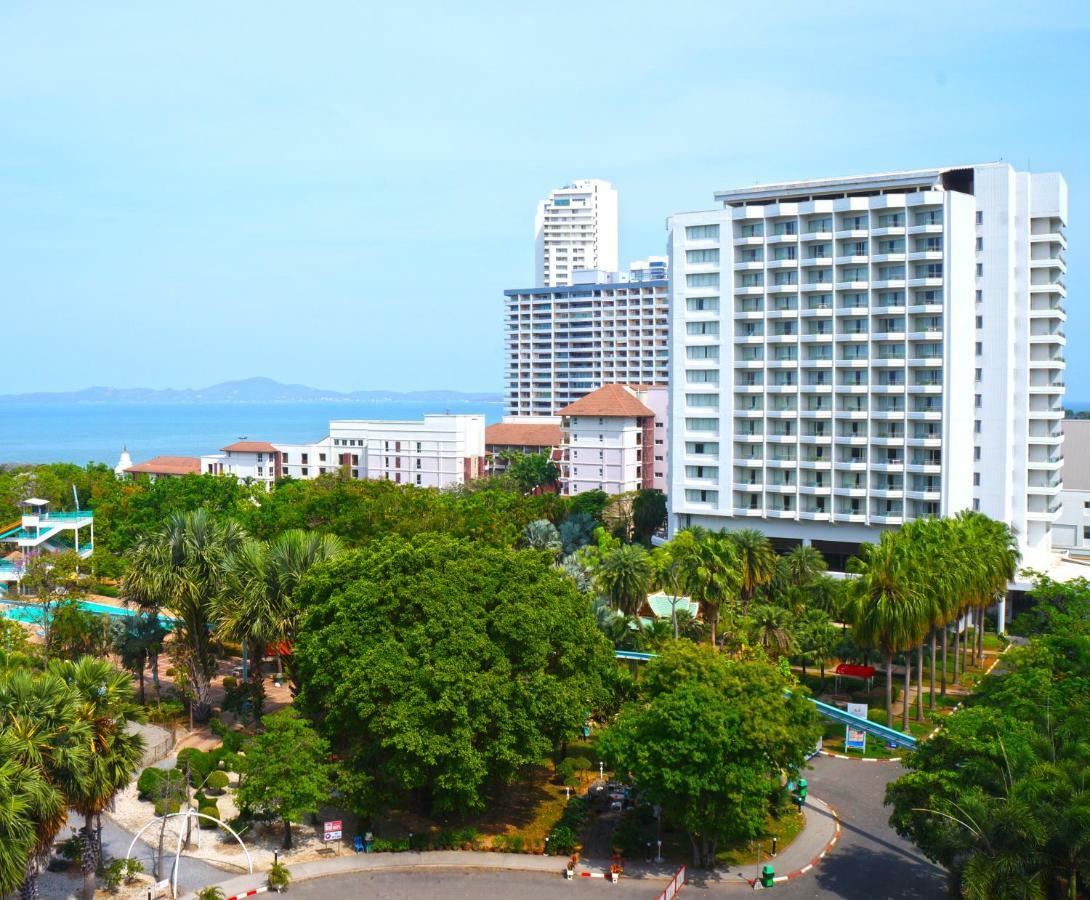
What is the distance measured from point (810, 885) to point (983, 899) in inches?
334

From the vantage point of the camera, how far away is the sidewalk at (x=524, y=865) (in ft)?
115

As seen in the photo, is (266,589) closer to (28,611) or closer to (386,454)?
(28,611)

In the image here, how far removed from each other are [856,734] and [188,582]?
31.8m

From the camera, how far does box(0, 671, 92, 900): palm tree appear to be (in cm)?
2803

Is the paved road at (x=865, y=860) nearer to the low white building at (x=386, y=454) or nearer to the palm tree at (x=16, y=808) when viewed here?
the palm tree at (x=16, y=808)

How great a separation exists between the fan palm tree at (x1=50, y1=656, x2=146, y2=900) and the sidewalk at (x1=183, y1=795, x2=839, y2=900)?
5130 millimetres

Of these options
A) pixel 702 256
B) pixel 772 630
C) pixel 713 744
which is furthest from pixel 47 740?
pixel 702 256

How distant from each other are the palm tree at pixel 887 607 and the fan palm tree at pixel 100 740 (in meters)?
31.0

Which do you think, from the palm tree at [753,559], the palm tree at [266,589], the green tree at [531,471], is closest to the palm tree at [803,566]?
the palm tree at [753,559]

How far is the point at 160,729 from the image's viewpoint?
4881 centimetres

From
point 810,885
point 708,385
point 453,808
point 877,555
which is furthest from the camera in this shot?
point 708,385

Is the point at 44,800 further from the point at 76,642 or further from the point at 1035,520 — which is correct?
the point at 1035,520

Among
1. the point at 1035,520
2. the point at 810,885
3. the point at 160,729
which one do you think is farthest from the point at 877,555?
the point at 1035,520

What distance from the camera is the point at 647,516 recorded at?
328 ft
